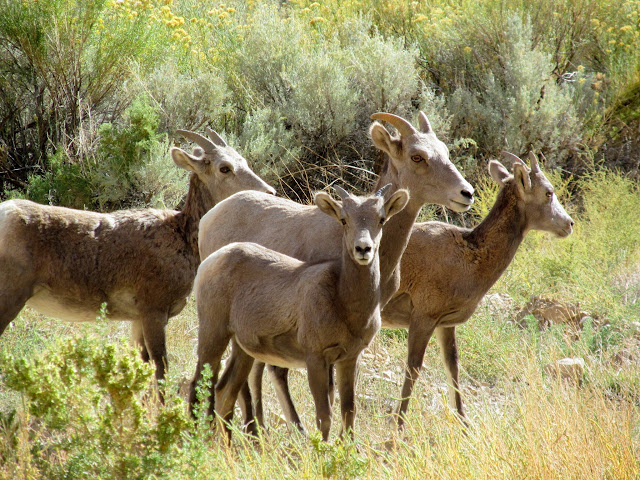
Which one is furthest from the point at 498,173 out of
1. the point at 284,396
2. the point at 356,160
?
the point at 356,160

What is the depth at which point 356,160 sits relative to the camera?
36.2 feet

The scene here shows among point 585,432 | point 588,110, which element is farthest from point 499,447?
point 588,110

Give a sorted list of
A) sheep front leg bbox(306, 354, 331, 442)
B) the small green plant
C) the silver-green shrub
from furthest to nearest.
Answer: the silver-green shrub < sheep front leg bbox(306, 354, 331, 442) < the small green plant

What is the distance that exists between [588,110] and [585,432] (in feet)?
31.0

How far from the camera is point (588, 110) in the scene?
12.4 m

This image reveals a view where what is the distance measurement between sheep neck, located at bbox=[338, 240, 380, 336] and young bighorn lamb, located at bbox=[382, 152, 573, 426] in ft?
4.53

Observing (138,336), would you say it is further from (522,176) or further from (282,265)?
(522,176)

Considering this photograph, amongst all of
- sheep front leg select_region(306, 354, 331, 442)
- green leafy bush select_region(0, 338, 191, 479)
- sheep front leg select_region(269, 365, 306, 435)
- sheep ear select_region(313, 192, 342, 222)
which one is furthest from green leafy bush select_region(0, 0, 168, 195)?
green leafy bush select_region(0, 338, 191, 479)

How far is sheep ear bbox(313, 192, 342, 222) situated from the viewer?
464 centimetres

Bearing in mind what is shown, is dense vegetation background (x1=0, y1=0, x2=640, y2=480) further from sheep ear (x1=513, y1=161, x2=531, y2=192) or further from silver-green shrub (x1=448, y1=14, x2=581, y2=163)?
sheep ear (x1=513, y1=161, x2=531, y2=192)

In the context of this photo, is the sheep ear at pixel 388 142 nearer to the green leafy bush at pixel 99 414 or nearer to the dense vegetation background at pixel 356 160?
the dense vegetation background at pixel 356 160

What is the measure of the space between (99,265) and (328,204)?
2.31 meters

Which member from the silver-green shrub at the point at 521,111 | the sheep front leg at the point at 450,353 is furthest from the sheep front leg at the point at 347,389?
the silver-green shrub at the point at 521,111

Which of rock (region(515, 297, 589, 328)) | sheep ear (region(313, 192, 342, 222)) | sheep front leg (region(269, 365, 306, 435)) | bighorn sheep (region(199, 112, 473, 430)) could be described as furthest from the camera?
rock (region(515, 297, 589, 328))
